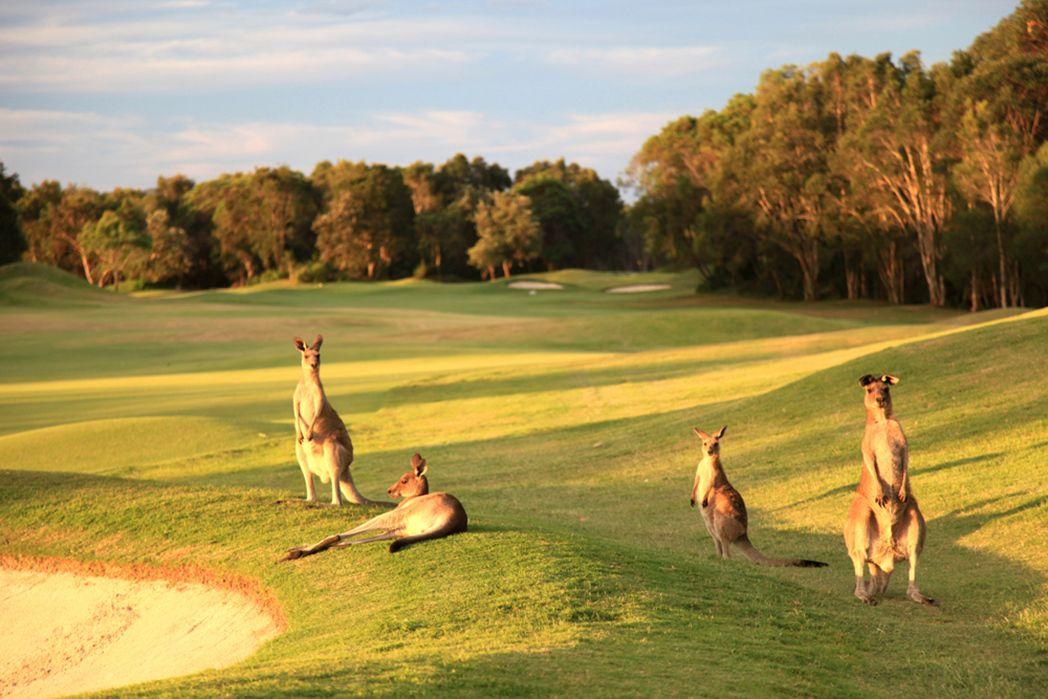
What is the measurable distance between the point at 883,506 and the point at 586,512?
7.43 m

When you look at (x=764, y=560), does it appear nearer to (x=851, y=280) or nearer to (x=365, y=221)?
(x=851, y=280)

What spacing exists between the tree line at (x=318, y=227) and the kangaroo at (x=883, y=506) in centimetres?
11060

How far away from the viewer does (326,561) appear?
38.4 ft

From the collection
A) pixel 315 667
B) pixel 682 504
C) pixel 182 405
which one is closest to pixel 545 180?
pixel 182 405

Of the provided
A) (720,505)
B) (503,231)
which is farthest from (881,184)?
(720,505)

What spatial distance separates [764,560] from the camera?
41.7 ft

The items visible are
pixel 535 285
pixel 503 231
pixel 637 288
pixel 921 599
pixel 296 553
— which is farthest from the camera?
pixel 503 231

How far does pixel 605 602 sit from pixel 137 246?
117 metres

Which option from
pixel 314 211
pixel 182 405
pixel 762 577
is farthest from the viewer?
pixel 314 211

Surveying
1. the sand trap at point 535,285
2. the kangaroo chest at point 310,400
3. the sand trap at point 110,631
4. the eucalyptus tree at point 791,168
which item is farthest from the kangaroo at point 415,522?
the sand trap at point 535,285

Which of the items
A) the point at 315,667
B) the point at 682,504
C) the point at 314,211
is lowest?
the point at 682,504

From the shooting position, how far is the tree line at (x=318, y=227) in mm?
122688

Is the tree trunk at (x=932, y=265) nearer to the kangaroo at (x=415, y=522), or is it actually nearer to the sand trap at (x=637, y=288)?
the sand trap at (x=637, y=288)

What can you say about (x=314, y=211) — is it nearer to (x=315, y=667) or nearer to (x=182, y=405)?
(x=182, y=405)
